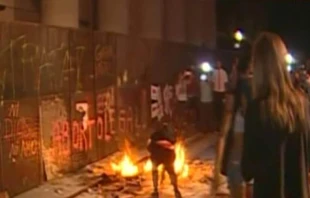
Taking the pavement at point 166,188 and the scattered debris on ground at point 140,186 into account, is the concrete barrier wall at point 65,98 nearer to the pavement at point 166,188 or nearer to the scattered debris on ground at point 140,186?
the scattered debris on ground at point 140,186

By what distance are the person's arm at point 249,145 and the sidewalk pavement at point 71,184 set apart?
7.56m

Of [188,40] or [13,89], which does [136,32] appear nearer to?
[188,40]

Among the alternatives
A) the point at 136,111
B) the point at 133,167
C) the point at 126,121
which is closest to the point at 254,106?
the point at 133,167

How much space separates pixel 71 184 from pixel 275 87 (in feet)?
28.8

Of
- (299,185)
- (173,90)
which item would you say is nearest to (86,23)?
(173,90)

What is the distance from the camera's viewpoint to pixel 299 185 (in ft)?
13.1

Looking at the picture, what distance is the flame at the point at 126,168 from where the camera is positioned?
13.4 metres

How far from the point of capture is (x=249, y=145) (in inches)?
154

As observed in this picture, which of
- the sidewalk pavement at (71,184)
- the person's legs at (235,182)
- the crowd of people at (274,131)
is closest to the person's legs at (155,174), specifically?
the sidewalk pavement at (71,184)

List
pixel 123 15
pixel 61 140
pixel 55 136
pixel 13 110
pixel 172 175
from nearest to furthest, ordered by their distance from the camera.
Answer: pixel 172 175 → pixel 13 110 → pixel 55 136 → pixel 61 140 → pixel 123 15

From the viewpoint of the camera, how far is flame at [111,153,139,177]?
44.0 feet

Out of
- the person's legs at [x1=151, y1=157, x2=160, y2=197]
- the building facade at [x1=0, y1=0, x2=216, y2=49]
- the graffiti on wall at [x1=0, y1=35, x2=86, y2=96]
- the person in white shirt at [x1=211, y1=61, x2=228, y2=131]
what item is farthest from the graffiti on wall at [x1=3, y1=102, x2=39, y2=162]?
the person in white shirt at [x1=211, y1=61, x2=228, y2=131]

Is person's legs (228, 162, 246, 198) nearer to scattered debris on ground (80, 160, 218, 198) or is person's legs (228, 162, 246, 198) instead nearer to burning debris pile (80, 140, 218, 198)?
scattered debris on ground (80, 160, 218, 198)

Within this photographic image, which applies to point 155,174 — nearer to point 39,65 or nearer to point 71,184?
point 71,184
